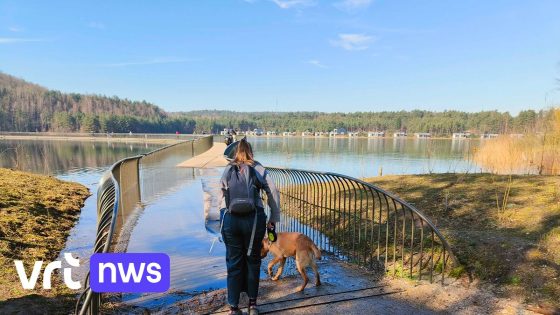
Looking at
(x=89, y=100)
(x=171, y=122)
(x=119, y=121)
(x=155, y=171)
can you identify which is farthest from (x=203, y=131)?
(x=155, y=171)

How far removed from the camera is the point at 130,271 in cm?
307

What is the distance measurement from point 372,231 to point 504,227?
7.86 ft

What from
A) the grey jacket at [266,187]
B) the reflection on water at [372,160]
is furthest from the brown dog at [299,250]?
the reflection on water at [372,160]

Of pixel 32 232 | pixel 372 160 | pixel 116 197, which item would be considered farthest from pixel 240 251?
pixel 372 160

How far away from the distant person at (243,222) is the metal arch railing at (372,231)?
217 cm

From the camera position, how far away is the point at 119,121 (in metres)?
127

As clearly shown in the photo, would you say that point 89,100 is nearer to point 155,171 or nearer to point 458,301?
point 155,171

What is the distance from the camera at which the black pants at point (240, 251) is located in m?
3.67

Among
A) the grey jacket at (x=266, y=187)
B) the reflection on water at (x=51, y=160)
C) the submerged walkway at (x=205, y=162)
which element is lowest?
the reflection on water at (x=51, y=160)

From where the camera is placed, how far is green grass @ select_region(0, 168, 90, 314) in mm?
4277

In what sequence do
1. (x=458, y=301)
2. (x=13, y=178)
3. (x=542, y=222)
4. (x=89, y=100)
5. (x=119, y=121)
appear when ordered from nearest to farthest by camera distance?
1. (x=458, y=301)
2. (x=542, y=222)
3. (x=13, y=178)
4. (x=119, y=121)
5. (x=89, y=100)

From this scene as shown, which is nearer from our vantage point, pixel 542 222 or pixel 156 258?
pixel 156 258

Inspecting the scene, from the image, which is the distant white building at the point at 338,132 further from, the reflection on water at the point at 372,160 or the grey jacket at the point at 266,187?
the grey jacket at the point at 266,187

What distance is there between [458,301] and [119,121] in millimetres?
136757
